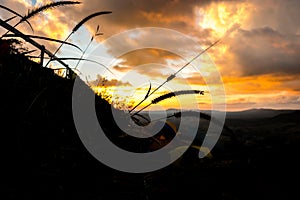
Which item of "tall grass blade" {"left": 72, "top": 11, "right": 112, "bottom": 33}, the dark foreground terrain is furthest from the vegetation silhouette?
"tall grass blade" {"left": 72, "top": 11, "right": 112, "bottom": 33}

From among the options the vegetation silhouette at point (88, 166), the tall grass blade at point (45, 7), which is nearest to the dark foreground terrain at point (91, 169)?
the vegetation silhouette at point (88, 166)

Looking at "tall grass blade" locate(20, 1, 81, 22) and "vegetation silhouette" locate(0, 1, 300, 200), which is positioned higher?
"tall grass blade" locate(20, 1, 81, 22)

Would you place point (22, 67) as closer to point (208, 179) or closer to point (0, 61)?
point (0, 61)

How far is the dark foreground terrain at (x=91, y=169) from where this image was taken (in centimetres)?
123

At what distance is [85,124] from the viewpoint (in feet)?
6.14

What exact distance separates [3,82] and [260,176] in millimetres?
1647

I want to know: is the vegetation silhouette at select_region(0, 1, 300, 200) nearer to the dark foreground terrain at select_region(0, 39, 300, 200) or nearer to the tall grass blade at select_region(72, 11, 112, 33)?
the dark foreground terrain at select_region(0, 39, 300, 200)

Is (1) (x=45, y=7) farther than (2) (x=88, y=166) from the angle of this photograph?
Yes

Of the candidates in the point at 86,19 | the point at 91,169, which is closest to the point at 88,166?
the point at 91,169

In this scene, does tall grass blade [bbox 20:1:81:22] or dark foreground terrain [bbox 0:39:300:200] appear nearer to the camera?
dark foreground terrain [bbox 0:39:300:200]

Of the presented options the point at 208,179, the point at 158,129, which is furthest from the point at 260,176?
the point at 158,129

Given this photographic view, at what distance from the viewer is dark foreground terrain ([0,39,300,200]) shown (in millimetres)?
1234

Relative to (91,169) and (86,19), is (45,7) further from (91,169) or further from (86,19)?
(91,169)

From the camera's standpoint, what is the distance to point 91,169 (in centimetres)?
150
